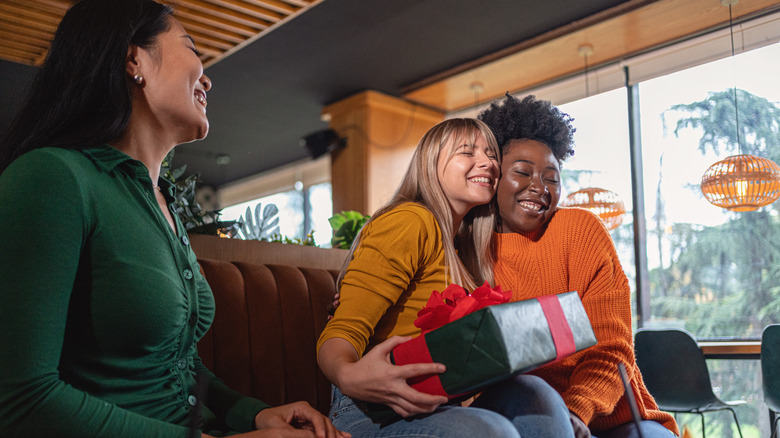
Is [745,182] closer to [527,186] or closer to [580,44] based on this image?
[580,44]

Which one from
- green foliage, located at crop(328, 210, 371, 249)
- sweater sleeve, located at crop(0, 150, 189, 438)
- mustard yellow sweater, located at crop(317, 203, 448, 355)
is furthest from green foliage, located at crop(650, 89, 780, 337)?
sweater sleeve, located at crop(0, 150, 189, 438)

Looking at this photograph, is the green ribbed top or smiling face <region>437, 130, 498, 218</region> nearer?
the green ribbed top

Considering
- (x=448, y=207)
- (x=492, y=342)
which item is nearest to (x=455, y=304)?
(x=492, y=342)

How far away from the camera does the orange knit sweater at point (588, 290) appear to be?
4.52 feet

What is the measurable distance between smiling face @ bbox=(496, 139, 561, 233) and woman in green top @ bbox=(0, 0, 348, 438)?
821mm

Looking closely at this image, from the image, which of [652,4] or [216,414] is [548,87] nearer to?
[652,4]

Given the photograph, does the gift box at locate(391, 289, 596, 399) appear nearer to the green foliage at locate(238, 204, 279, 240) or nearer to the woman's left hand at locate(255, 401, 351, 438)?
the woman's left hand at locate(255, 401, 351, 438)

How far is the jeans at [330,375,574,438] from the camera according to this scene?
37.9 inches

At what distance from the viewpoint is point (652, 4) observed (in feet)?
14.3

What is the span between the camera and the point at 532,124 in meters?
1.69

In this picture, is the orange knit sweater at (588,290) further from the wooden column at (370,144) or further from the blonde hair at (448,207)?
the wooden column at (370,144)

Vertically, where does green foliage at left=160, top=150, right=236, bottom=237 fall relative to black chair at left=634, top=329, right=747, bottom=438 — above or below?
above

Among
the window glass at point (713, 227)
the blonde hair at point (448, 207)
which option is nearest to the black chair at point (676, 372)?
the window glass at point (713, 227)

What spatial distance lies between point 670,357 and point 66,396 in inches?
132
